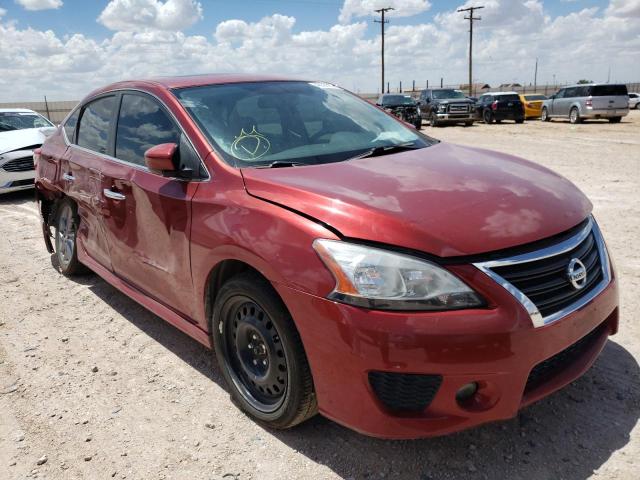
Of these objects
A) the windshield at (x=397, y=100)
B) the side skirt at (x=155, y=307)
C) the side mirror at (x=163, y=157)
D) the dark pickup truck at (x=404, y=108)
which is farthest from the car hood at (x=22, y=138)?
the windshield at (x=397, y=100)

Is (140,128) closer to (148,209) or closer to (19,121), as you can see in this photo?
(148,209)

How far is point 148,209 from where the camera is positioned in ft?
10.5

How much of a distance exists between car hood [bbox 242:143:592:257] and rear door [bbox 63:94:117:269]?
1.71 meters

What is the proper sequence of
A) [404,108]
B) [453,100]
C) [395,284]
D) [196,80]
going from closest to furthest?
[395,284]
[196,80]
[404,108]
[453,100]

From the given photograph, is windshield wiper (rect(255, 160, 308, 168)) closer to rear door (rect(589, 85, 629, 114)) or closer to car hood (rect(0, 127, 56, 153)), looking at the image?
car hood (rect(0, 127, 56, 153))

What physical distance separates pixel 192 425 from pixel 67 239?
2.77 metres

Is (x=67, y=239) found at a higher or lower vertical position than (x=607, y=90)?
lower

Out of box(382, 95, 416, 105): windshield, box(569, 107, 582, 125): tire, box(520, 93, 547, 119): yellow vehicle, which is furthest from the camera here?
box(520, 93, 547, 119): yellow vehicle

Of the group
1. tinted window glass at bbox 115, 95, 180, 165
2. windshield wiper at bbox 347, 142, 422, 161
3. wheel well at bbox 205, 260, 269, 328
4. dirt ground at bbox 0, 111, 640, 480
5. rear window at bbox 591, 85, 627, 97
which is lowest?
dirt ground at bbox 0, 111, 640, 480

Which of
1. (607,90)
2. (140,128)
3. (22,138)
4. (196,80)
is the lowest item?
(22,138)

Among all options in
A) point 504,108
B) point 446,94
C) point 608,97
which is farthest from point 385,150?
point 446,94

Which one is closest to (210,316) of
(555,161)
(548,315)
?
(548,315)

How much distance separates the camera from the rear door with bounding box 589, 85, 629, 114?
22422mm

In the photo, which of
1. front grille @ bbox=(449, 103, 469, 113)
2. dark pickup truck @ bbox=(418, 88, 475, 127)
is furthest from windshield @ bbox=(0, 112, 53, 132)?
front grille @ bbox=(449, 103, 469, 113)
